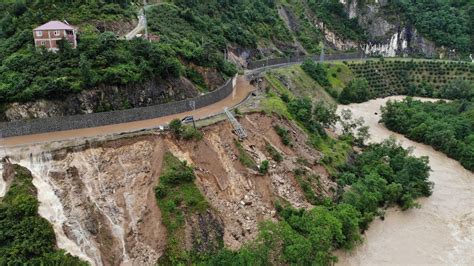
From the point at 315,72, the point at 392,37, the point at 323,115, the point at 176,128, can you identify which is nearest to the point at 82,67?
the point at 176,128

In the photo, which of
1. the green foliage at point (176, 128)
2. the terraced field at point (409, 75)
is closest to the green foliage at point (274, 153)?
the green foliage at point (176, 128)

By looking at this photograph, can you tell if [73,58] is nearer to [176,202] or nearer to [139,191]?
[139,191]

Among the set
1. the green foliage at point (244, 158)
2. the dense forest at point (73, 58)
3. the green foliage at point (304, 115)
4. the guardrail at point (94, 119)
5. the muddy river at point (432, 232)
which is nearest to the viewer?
the guardrail at point (94, 119)

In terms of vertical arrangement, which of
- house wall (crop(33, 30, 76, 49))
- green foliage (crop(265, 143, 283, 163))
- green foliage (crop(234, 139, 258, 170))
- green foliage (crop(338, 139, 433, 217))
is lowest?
→ green foliage (crop(338, 139, 433, 217))

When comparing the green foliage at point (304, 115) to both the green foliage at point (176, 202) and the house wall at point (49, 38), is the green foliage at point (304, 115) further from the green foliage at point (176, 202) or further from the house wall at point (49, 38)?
the house wall at point (49, 38)

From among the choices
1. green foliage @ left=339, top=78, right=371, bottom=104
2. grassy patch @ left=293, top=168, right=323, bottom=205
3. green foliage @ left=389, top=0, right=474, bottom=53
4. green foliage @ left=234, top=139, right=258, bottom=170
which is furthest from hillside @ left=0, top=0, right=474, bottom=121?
green foliage @ left=339, top=78, right=371, bottom=104

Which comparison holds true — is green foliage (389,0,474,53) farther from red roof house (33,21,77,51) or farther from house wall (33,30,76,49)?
house wall (33,30,76,49)
